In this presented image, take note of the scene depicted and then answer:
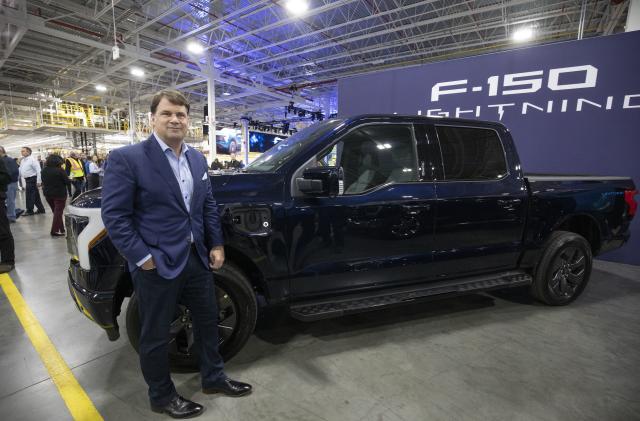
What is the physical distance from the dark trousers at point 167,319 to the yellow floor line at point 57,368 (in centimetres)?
49

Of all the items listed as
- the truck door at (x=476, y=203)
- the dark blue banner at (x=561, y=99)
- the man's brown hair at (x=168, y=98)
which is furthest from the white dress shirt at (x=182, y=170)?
the dark blue banner at (x=561, y=99)

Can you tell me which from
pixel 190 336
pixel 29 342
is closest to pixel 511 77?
pixel 190 336

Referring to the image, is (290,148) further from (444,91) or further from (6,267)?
(444,91)

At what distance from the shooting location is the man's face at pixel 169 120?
5.25 ft

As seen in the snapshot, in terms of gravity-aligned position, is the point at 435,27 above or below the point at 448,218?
above

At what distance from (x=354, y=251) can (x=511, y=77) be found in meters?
5.16

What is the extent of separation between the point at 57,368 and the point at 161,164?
1937mm

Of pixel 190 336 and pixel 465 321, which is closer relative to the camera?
pixel 190 336

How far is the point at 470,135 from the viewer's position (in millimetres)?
3039

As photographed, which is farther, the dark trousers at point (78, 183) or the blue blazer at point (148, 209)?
the dark trousers at point (78, 183)

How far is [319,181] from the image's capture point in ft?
7.11

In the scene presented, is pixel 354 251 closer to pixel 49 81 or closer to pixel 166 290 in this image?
pixel 166 290

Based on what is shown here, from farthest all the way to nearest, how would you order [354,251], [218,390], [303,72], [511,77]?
[303,72]
[511,77]
[354,251]
[218,390]

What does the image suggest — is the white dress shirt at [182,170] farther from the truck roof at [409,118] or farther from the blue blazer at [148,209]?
the truck roof at [409,118]
